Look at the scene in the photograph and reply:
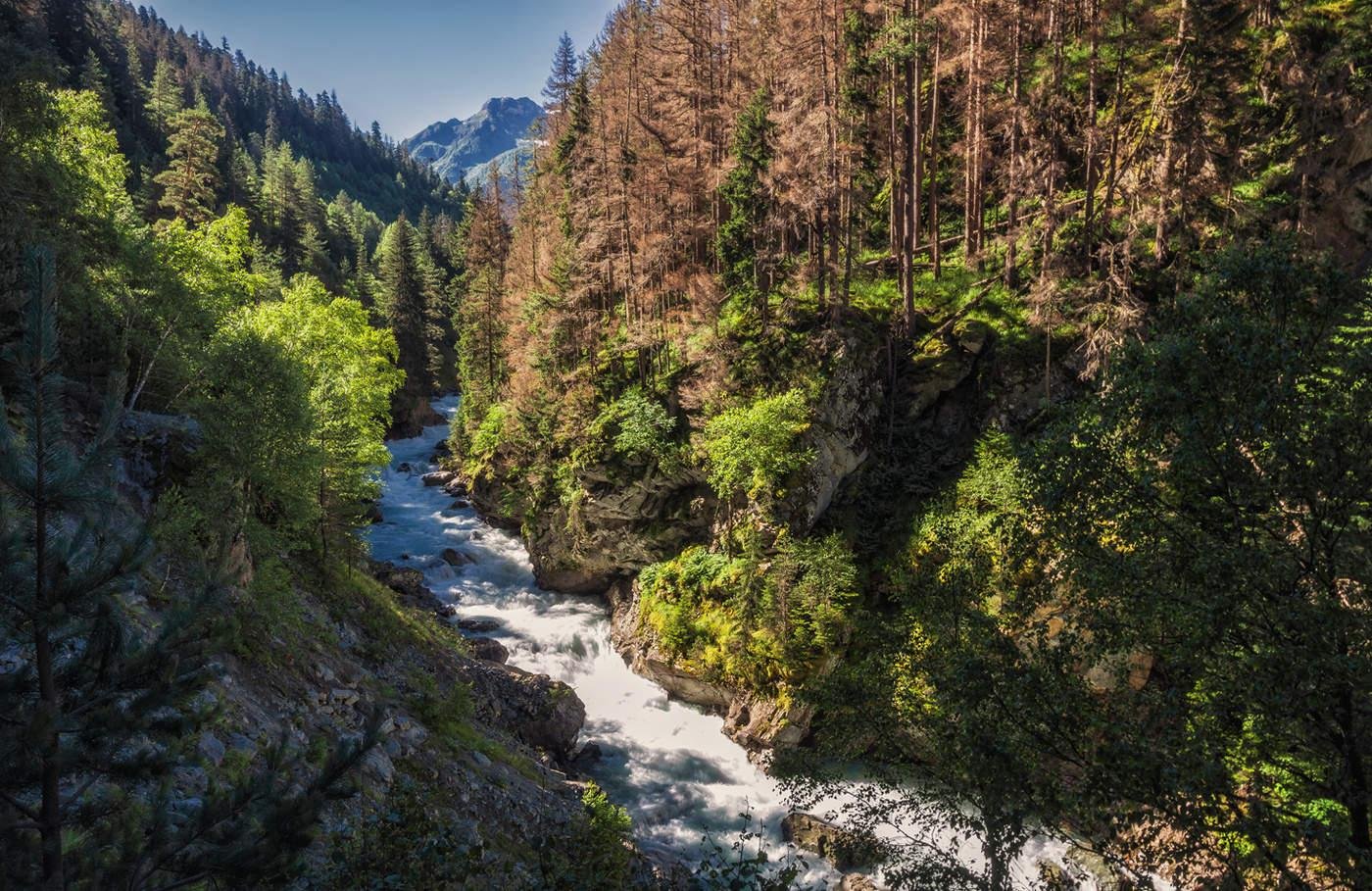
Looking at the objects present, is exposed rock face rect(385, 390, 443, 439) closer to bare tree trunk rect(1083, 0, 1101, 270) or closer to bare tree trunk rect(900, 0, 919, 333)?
bare tree trunk rect(900, 0, 919, 333)

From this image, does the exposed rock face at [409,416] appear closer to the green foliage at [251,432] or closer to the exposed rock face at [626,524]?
the exposed rock face at [626,524]

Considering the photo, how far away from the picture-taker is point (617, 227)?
29062 mm

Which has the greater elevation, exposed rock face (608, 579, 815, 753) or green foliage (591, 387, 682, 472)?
green foliage (591, 387, 682, 472)

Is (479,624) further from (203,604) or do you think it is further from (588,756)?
(203,604)

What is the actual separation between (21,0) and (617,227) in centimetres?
2041

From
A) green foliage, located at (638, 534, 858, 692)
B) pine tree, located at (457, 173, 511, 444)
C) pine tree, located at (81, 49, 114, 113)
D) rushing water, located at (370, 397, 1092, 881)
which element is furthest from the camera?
pine tree, located at (81, 49, 114, 113)

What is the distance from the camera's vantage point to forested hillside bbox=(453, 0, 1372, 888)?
22.0 ft

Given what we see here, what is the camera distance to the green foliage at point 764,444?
20781 mm

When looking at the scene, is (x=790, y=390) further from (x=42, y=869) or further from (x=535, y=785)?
(x=42, y=869)

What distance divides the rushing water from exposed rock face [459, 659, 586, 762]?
1.34 meters

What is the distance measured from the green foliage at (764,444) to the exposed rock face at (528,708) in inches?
340

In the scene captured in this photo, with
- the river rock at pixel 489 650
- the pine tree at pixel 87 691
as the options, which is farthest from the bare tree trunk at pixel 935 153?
the pine tree at pixel 87 691

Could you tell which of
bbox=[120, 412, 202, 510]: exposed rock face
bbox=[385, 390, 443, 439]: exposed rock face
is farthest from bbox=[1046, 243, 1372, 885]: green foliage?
bbox=[385, 390, 443, 439]: exposed rock face

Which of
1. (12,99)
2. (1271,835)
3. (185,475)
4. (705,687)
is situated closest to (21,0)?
(12,99)
